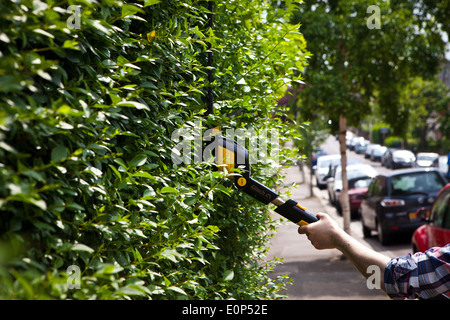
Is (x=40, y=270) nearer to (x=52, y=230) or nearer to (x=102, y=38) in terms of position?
(x=52, y=230)

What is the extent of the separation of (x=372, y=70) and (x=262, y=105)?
8.24 meters

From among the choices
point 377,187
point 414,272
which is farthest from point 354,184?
point 414,272

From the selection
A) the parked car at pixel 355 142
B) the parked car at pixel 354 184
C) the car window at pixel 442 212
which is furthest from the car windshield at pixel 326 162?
the parked car at pixel 355 142

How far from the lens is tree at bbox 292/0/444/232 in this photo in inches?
417

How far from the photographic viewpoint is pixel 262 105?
342cm

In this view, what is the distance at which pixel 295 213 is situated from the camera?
8.95ft

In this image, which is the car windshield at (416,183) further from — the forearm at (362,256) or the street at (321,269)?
the forearm at (362,256)

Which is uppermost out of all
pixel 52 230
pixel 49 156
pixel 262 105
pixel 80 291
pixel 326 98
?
pixel 326 98

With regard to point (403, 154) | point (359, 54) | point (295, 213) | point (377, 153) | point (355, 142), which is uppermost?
point (355, 142)

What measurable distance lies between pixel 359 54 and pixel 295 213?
8846 mm

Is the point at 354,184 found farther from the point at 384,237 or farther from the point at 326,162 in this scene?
the point at 326,162

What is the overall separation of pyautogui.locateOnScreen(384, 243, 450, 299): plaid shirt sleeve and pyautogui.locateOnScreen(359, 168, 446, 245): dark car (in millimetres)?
10389
